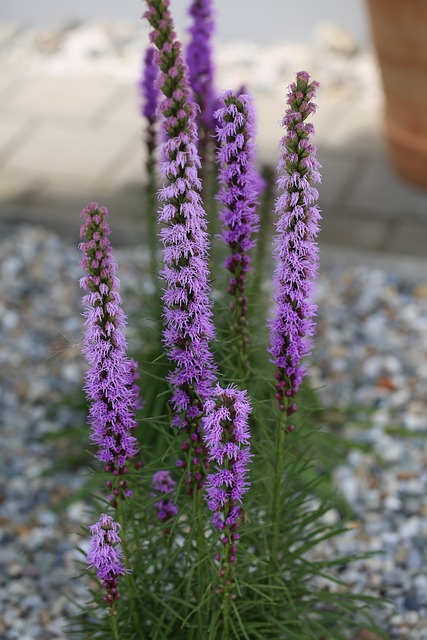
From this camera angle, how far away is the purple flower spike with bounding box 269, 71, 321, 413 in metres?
1.59

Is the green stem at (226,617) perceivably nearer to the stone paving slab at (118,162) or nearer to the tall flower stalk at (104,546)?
the tall flower stalk at (104,546)

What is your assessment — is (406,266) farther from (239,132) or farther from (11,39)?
(11,39)

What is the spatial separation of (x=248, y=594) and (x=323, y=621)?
0.32 meters

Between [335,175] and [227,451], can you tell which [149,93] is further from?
[335,175]

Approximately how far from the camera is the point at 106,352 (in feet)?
5.41

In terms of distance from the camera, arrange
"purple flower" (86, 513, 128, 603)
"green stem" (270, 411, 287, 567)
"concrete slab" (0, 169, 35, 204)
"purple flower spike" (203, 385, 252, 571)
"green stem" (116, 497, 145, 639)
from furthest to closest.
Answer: "concrete slab" (0, 169, 35, 204) → "green stem" (270, 411, 287, 567) → "green stem" (116, 497, 145, 639) → "purple flower" (86, 513, 128, 603) → "purple flower spike" (203, 385, 252, 571)

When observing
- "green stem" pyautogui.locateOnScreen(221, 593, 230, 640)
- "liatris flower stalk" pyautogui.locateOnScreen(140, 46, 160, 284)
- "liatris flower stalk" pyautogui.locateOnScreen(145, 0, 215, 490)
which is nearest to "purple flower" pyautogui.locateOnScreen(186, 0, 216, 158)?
"liatris flower stalk" pyautogui.locateOnScreen(140, 46, 160, 284)

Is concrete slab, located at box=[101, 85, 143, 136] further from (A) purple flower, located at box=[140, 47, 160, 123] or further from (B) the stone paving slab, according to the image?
(A) purple flower, located at box=[140, 47, 160, 123]

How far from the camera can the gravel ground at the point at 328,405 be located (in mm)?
2805

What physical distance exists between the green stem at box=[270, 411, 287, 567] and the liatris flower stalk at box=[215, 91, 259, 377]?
0.67 ft

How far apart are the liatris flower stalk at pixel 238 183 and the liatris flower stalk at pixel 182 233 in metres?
0.06

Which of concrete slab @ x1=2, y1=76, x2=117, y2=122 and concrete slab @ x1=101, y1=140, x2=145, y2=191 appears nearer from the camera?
concrete slab @ x1=101, y1=140, x2=145, y2=191

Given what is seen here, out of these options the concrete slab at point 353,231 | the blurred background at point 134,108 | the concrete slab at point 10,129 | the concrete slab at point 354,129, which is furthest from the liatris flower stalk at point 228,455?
the concrete slab at point 10,129

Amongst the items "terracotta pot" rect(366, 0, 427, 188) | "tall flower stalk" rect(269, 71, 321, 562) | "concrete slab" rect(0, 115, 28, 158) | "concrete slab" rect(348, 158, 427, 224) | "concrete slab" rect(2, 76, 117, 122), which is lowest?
"tall flower stalk" rect(269, 71, 321, 562)
